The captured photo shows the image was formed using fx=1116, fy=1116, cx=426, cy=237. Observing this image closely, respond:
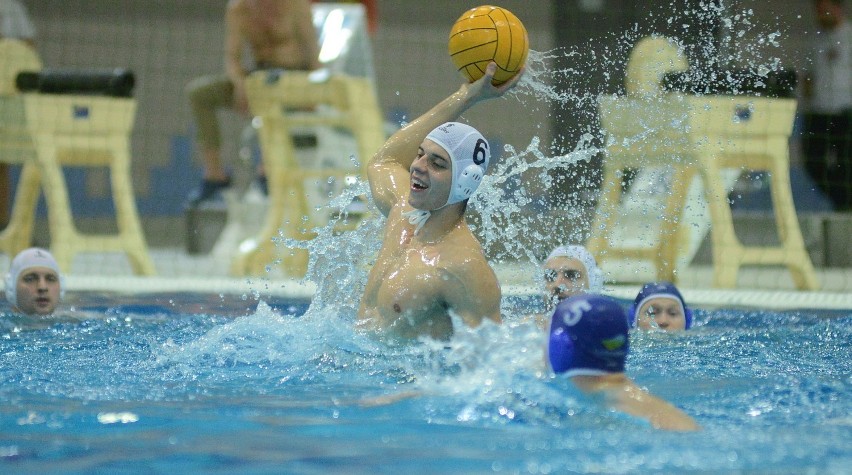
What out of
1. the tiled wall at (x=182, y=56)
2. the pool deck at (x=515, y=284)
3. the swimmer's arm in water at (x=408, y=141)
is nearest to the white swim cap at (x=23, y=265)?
the pool deck at (x=515, y=284)

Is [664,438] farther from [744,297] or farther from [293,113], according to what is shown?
A: [293,113]

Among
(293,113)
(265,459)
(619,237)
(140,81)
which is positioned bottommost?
(265,459)

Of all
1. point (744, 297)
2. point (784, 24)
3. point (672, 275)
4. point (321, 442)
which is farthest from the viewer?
point (784, 24)

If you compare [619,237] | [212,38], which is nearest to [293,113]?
[619,237]

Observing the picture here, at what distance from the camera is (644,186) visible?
6938 millimetres

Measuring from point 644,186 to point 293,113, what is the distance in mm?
2371

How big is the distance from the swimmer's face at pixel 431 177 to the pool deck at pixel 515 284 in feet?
7.46

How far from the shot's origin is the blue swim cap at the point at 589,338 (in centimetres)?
290

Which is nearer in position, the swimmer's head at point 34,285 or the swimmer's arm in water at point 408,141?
the swimmer's arm in water at point 408,141

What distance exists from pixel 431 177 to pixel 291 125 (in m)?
3.84

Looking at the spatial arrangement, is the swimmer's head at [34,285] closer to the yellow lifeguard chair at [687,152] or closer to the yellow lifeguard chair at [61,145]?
the yellow lifeguard chair at [61,145]

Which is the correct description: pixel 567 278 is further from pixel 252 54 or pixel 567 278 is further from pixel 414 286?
pixel 252 54

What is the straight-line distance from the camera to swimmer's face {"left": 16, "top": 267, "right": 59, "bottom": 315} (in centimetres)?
518

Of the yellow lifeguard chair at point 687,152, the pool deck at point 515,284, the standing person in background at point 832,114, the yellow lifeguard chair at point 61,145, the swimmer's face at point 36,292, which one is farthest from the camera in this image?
the standing person in background at point 832,114
